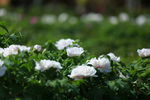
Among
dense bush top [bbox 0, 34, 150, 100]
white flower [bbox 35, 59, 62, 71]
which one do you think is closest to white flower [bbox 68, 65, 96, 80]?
dense bush top [bbox 0, 34, 150, 100]

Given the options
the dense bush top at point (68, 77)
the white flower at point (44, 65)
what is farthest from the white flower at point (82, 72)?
the white flower at point (44, 65)

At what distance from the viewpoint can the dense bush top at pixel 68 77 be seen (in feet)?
9.47

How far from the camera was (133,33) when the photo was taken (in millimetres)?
11164

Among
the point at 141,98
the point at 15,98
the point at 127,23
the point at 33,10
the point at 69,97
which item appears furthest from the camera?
the point at 33,10

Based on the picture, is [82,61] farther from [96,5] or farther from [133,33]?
[96,5]

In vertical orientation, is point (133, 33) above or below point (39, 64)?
above

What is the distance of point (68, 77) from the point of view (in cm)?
318

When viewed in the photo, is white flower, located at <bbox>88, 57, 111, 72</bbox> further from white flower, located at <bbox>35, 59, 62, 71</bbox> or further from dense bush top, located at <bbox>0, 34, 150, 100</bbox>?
white flower, located at <bbox>35, 59, 62, 71</bbox>

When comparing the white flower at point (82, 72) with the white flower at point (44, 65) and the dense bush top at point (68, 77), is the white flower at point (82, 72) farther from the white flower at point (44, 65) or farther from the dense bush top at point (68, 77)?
the white flower at point (44, 65)

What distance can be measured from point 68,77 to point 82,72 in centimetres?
25

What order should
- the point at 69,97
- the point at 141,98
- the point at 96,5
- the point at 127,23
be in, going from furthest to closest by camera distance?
the point at 96,5
the point at 127,23
the point at 141,98
the point at 69,97

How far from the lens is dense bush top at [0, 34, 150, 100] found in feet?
9.47

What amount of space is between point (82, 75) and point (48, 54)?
1.90 ft

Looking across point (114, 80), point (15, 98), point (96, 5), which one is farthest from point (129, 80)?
point (96, 5)
